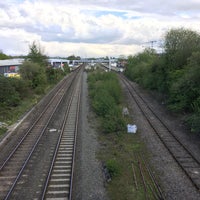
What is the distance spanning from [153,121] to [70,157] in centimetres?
1029

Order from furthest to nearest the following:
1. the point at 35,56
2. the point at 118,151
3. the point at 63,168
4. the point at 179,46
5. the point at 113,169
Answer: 1. the point at 35,56
2. the point at 179,46
3. the point at 118,151
4. the point at 63,168
5. the point at 113,169

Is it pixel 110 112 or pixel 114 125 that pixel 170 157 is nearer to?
pixel 114 125

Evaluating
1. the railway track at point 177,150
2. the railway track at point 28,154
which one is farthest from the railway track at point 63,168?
the railway track at point 177,150

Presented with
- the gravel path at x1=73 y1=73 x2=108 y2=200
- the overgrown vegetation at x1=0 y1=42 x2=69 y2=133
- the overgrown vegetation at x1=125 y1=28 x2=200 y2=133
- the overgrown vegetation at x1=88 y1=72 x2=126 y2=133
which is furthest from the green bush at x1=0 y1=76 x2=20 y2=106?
the overgrown vegetation at x1=125 y1=28 x2=200 y2=133

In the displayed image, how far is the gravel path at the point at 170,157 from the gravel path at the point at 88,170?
2598mm

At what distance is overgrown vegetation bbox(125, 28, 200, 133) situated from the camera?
953 inches

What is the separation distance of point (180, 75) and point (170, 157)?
15.7m

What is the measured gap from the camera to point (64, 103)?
33469mm

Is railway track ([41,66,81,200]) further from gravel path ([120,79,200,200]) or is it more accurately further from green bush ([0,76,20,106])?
green bush ([0,76,20,106])

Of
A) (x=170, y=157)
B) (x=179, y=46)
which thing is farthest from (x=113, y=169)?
(x=179, y=46)

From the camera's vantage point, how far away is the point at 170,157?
624 inches

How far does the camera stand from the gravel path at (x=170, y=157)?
1195 centimetres

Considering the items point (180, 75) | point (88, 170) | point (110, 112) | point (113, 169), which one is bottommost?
point (88, 170)

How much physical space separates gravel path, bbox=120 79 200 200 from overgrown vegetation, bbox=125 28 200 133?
858mm
